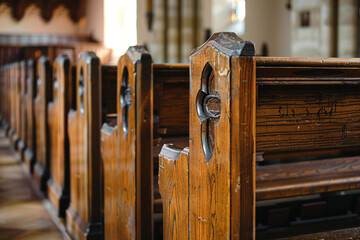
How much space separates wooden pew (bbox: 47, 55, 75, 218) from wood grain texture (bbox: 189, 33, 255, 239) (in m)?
1.65

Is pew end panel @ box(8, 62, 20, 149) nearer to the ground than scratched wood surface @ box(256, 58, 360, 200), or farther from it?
nearer to the ground

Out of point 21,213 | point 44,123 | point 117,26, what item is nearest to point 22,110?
point 44,123

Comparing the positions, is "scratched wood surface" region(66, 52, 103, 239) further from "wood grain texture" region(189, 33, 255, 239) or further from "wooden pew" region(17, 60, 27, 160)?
"wooden pew" region(17, 60, 27, 160)

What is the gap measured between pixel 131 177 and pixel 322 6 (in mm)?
4554

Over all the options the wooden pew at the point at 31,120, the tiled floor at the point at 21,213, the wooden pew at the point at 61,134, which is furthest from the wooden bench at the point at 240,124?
the wooden pew at the point at 31,120

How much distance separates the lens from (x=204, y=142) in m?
1.13

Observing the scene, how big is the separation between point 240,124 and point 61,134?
198 centimetres

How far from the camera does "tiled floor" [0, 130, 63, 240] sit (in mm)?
2416

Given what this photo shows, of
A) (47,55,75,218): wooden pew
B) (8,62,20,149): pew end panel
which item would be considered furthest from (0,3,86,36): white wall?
(47,55,75,218): wooden pew

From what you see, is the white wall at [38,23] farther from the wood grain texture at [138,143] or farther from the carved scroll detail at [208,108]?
the carved scroll detail at [208,108]

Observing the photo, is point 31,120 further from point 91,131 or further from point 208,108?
point 208,108

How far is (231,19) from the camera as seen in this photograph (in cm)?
842

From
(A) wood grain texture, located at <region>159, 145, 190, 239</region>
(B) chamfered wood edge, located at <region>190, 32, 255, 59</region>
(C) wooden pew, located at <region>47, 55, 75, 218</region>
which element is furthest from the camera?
(C) wooden pew, located at <region>47, 55, 75, 218</region>

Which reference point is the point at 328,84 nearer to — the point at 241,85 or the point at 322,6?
the point at 241,85
